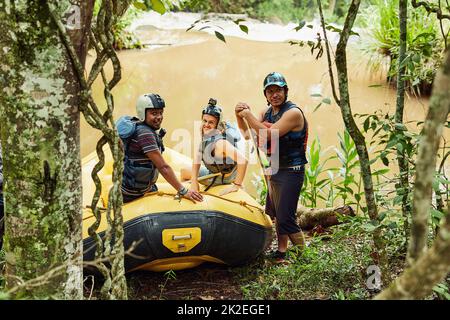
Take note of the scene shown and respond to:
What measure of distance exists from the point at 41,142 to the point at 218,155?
176 cm

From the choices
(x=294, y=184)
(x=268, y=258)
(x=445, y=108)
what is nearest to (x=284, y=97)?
(x=294, y=184)

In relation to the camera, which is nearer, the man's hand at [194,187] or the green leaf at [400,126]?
the green leaf at [400,126]

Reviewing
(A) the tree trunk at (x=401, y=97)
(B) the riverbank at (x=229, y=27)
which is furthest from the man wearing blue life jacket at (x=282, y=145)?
(B) the riverbank at (x=229, y=27)

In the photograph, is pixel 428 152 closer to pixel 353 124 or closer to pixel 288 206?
pixel 353 124

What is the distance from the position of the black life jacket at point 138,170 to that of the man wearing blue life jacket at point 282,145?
0.65 meters

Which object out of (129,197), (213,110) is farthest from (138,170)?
(213,110)

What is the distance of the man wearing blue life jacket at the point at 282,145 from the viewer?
3.46m

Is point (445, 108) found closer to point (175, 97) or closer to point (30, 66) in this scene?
point (30, 66)

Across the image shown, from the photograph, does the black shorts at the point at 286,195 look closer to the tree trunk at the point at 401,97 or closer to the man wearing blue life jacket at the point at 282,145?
the man wearing blue life jacket at the point at 282,145

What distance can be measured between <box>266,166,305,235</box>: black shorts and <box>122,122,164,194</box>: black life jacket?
2.68 feet

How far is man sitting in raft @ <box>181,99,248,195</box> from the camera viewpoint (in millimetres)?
3561

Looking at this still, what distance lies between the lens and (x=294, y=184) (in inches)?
141

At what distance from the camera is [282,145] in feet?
11.6

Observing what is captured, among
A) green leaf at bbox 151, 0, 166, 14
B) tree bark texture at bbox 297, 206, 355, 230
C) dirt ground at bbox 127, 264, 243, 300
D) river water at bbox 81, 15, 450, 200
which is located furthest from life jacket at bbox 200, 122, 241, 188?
river water at bbox 81, 15, 450, 200
